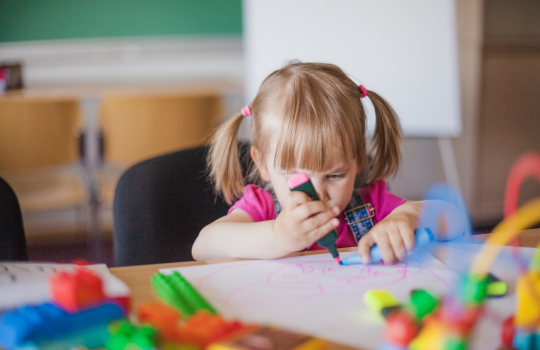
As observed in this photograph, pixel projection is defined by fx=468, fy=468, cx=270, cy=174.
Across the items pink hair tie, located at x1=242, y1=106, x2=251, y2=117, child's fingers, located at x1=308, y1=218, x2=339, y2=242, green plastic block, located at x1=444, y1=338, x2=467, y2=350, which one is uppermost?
pink hair tie, located at x1=242, y1=106, x2=251, y2=117

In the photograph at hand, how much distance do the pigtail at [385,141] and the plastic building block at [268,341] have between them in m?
0.59

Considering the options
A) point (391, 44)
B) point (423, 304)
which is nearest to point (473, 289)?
point (423, 304)

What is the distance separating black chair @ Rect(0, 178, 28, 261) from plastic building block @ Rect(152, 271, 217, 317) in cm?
27

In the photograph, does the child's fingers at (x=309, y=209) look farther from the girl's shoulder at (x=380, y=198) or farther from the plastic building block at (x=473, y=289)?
the girl's shoulder at (x=380, y=198)

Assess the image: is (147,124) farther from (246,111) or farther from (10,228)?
(10,228)

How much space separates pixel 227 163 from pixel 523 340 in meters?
0.60

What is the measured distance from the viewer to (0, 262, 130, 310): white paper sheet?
0.43 meters

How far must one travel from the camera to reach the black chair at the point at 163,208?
0.73 metres

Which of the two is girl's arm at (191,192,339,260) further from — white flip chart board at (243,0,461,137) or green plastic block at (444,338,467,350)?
→ white flip chart board at (243,0,461,137)

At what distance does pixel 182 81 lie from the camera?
266 cm

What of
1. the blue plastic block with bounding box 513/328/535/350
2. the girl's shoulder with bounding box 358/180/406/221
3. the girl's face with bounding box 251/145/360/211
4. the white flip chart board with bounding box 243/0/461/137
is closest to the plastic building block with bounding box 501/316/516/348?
the blue plastic block with bounding box 513/328/535/350

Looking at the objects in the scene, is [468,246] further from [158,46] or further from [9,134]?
[158,46]

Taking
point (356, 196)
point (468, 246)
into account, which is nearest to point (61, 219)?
point (356, 196)

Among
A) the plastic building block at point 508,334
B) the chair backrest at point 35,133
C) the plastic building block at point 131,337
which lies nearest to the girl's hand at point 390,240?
the plastic building block at point 508,334
